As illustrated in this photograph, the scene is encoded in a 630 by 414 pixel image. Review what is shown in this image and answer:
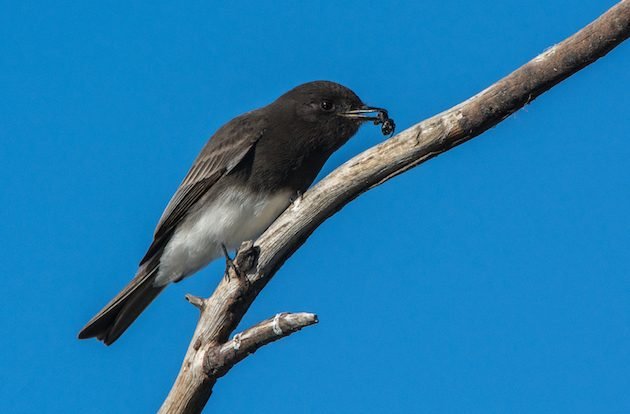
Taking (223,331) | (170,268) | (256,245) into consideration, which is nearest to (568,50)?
(256,245)

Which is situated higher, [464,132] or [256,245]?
[464,132]

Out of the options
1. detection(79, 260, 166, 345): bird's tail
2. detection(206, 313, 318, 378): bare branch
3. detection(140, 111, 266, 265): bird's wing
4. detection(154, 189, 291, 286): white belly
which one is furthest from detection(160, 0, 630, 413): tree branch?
Result: detection(79, 260, 166, 345): bird's tail

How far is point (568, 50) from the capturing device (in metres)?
6.55

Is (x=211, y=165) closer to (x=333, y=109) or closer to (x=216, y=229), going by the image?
(x=216, y=229)

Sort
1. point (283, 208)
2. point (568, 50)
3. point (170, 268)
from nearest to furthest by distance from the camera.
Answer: point (568, 50), point (283, 208), point (170, 268)

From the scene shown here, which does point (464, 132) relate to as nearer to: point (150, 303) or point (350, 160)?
point (350, 160)

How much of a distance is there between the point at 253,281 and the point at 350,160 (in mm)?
1138

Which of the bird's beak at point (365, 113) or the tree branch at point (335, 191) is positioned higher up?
the bird's beak at point (365, 113)

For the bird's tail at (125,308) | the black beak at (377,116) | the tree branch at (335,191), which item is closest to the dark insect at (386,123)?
the black beak at (377,116)

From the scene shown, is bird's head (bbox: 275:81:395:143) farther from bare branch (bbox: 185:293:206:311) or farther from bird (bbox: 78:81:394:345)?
bare branch (bbox: 185:293:206:311)

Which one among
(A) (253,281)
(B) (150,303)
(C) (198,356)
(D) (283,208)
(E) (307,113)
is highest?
(E) (307,113)

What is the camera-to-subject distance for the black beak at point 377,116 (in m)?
8.89

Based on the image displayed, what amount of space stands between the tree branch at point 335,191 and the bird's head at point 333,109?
181 centimetres

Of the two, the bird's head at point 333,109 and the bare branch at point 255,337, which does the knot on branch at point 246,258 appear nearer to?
the bare branch at point 255,337
